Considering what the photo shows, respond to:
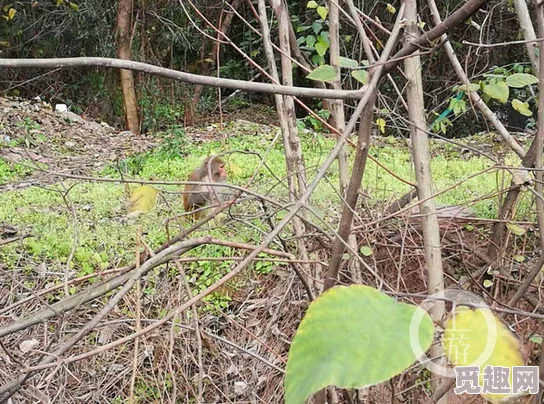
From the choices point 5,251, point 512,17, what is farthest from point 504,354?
point 512,17

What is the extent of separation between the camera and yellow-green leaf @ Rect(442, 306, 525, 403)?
43cm

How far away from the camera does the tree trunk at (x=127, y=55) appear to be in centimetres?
641

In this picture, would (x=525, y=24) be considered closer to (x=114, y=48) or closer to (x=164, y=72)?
(x=164, y=72)

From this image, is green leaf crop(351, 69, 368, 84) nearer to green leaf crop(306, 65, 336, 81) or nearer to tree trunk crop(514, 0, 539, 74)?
green leaf crop(306, 65, 336, 81)

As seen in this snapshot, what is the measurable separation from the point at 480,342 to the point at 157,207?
7.75 feet

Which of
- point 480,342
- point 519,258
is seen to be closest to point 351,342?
point 480,342

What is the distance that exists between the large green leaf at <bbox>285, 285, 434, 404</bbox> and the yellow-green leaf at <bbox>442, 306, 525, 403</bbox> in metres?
0.08

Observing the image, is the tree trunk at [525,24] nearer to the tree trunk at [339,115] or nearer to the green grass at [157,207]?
the tree trunk at [339,115]

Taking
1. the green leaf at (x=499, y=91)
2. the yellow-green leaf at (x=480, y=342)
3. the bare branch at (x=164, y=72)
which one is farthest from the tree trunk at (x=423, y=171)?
the yellow-green leaf at (x=480, y=342)

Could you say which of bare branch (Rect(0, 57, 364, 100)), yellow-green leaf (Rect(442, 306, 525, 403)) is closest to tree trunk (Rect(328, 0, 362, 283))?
bare branch (Rect(0, 57, 364, 100))

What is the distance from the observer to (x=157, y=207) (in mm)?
2699

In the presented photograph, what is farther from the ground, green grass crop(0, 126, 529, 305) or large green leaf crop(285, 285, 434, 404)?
large green leaf crop(285, 285, 434, 404)

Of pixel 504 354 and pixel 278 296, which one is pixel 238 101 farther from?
pixel 504 354

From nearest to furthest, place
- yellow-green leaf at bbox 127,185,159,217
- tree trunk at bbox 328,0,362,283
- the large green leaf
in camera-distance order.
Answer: the large green leaf < yellow-green leaf at bbox 127,185,159,217 < tree trunk at bbox 328,0,362,283
